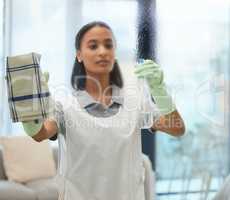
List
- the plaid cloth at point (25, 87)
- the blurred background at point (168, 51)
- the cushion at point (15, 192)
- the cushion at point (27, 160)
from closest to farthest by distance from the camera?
the plaid cloth at point (25, 87) → the blurred background at point (168, 51) → the cushion at point (15, 192) → the cushion at point (27, 160)

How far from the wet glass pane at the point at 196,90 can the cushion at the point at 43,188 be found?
1.43ft

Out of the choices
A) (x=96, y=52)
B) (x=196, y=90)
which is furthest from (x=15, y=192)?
(x=96, y=52)

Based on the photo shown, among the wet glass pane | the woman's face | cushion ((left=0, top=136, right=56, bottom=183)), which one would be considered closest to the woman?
the woman's face

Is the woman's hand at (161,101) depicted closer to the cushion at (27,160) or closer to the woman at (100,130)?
the woman at (100,130)

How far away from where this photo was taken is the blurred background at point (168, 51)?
1.23 metres

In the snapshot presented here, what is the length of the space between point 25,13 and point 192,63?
76cm


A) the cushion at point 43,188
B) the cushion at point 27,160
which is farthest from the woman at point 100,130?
the cushion at point 27,160

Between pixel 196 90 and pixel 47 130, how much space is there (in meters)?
0.83

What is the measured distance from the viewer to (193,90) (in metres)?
1.65

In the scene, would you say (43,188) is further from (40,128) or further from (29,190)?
(40,128)

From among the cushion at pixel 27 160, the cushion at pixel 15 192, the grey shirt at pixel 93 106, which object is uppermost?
the grey shirt at pixel 93 106

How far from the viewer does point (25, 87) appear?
92 centimetres

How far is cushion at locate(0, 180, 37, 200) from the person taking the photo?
1.76 metres

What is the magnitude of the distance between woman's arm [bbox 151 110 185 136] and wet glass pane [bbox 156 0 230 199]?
31cm
